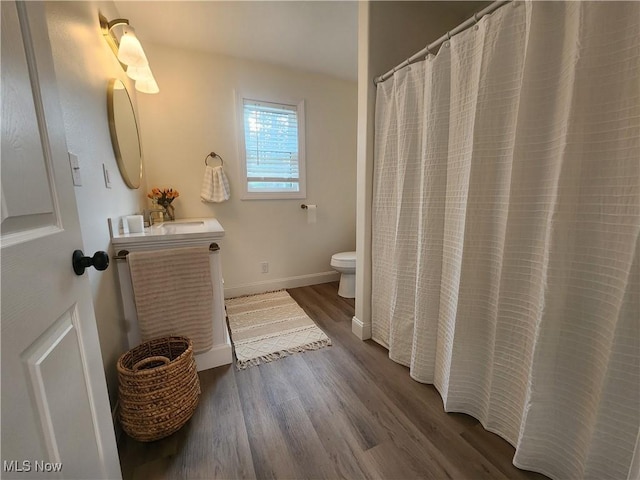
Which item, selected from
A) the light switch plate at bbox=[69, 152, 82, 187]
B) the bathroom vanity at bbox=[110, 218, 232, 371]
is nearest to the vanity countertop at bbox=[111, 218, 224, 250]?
the bathroom vanity at bbox=[110, 218, 232, 371]

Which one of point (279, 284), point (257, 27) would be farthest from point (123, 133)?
point (279, 284)

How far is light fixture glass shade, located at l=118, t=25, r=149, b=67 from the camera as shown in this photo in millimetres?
1443

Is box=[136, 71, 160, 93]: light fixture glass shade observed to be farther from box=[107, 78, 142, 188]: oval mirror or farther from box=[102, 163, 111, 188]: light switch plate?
box=[102, 163, 111, 188]: light switch plate

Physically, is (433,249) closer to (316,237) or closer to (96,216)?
(96,216)

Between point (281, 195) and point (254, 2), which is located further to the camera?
point (281, 195)

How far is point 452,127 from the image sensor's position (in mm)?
1210

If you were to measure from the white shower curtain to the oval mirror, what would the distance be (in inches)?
65.3

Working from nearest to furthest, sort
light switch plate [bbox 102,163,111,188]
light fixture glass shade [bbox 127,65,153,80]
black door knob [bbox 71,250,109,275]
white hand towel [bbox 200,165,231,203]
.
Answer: black door knob [bbox 71,250,109,275]
light switch plate [bbox 102,163,111,188]
light fixture glass shade [bbox 127,65,153,80]
white hand towel [bbox 200,165,231,203]

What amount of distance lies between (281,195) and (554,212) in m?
2.32

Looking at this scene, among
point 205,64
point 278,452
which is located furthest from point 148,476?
point 205,64

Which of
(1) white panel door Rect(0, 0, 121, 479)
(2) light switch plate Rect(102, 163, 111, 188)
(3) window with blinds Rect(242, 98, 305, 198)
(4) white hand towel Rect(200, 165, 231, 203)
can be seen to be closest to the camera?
(1) white panel door Rect(0, 0, 121, 479)

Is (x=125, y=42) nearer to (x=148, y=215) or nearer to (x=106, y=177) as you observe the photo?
(x=106, y=177)

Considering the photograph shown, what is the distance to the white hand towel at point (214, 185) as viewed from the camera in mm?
2467

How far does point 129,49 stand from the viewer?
146 centimetres
